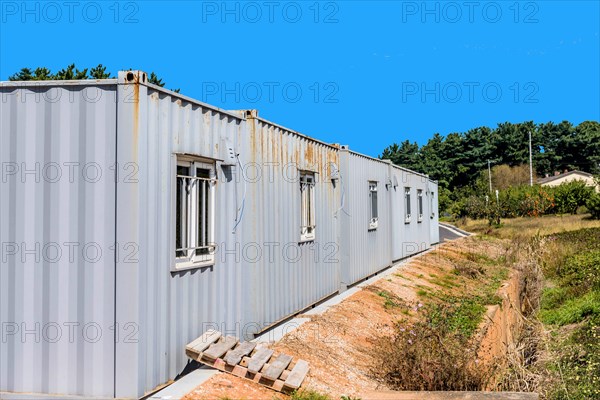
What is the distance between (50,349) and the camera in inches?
212

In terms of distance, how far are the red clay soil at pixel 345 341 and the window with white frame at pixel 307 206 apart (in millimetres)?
1356

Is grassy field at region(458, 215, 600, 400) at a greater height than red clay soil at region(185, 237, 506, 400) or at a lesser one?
lesser

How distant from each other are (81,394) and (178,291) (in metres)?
1.29

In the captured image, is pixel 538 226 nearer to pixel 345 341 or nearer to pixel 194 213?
pixel 345 341

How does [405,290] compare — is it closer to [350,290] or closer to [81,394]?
[350,290]

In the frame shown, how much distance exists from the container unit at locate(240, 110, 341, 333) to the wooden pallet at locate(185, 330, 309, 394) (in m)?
1.42

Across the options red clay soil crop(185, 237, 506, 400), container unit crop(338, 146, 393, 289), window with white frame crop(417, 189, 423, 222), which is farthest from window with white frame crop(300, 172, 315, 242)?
window with white frame crop(417, 189, 423, 222)

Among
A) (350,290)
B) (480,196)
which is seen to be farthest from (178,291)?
(480,196)

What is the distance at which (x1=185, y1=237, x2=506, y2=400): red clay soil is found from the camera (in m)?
5.79

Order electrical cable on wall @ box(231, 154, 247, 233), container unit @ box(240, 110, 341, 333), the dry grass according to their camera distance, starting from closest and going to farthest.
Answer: electrical cable on wall @ box(231, 154, 247, 233), container unit @ box(240, 110, 341, 333), the dry grass

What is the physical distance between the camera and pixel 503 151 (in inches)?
2958

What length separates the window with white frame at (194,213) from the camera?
6109 millimetres

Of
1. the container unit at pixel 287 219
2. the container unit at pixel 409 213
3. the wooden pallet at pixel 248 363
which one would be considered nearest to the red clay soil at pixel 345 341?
the wooden pallet at pixel 248 363

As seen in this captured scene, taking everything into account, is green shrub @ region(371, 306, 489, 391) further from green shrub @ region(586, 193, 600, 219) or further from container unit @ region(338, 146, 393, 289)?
green shrub @ region(586, 193, 600, 219)
